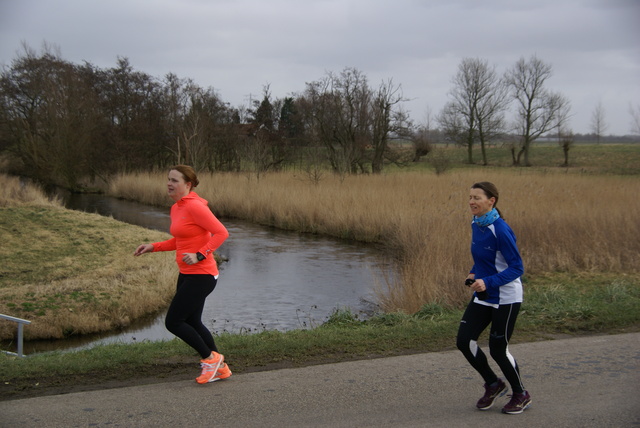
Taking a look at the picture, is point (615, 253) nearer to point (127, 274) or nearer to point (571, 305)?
point (571, 305)

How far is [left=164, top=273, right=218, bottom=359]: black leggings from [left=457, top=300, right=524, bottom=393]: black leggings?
6.72ft

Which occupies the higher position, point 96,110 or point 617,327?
point 96,110

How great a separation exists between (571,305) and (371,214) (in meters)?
14.6

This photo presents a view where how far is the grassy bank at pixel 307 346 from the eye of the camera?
5395mm

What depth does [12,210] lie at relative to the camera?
884 inches

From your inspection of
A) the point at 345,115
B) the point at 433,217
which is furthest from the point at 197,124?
the point at 433,217

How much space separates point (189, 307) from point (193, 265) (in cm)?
35

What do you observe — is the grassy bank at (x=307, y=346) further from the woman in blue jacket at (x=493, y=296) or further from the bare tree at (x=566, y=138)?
the bare tree at (x=566, y=138)

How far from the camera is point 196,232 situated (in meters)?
5.14

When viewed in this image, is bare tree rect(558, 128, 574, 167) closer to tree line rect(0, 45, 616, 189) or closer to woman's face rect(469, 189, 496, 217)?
tree line rect(0, 45, 616, 189)

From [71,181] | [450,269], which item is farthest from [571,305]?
[71,181]

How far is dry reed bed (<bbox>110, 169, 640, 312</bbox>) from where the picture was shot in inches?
460

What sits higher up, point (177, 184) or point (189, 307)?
point (177, 184)

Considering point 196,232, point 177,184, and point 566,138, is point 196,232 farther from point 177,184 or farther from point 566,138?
point 566,138
